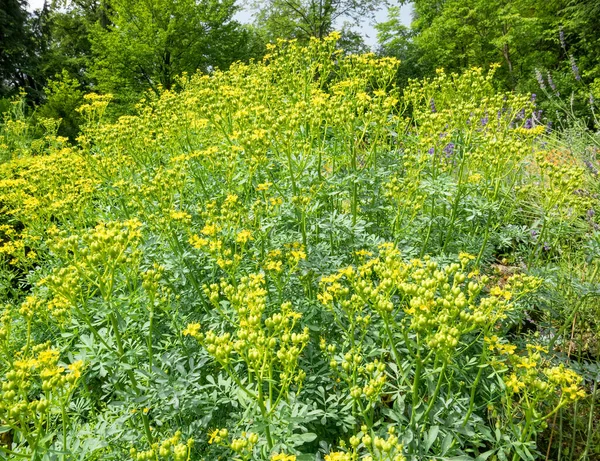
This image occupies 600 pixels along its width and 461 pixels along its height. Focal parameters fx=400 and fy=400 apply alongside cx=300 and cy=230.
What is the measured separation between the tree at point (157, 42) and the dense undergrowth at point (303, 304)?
1359 centimetres

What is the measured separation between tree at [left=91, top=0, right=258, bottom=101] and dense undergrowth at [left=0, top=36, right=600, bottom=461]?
13587mm

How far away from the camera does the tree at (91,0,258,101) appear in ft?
51.7

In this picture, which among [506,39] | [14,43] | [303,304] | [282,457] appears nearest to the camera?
[282,457]

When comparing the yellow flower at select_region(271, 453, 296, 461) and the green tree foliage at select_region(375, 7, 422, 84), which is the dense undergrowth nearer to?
the yellow flower at select_region(271, 453, 296, 461)

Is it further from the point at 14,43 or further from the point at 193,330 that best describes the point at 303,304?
the point at 14,43

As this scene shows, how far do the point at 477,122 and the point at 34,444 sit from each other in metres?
3.35

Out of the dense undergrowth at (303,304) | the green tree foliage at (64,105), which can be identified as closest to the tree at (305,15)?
the green tree foliage at (64,105)

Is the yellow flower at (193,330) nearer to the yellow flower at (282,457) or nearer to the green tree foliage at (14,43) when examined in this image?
the yellow flower at (282,457)

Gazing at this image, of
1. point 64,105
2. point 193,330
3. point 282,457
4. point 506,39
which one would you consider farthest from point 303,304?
point 64,105

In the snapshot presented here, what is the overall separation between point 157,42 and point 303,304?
16250 mm

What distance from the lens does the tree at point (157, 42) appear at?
15758mm

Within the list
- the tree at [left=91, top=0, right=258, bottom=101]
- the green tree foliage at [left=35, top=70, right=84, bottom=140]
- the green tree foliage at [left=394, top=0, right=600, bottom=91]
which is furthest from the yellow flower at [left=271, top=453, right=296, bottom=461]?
the green tree foliage at [left=35, top=70, right=84, bottom=140]

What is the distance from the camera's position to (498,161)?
290cm

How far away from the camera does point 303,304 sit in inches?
110
